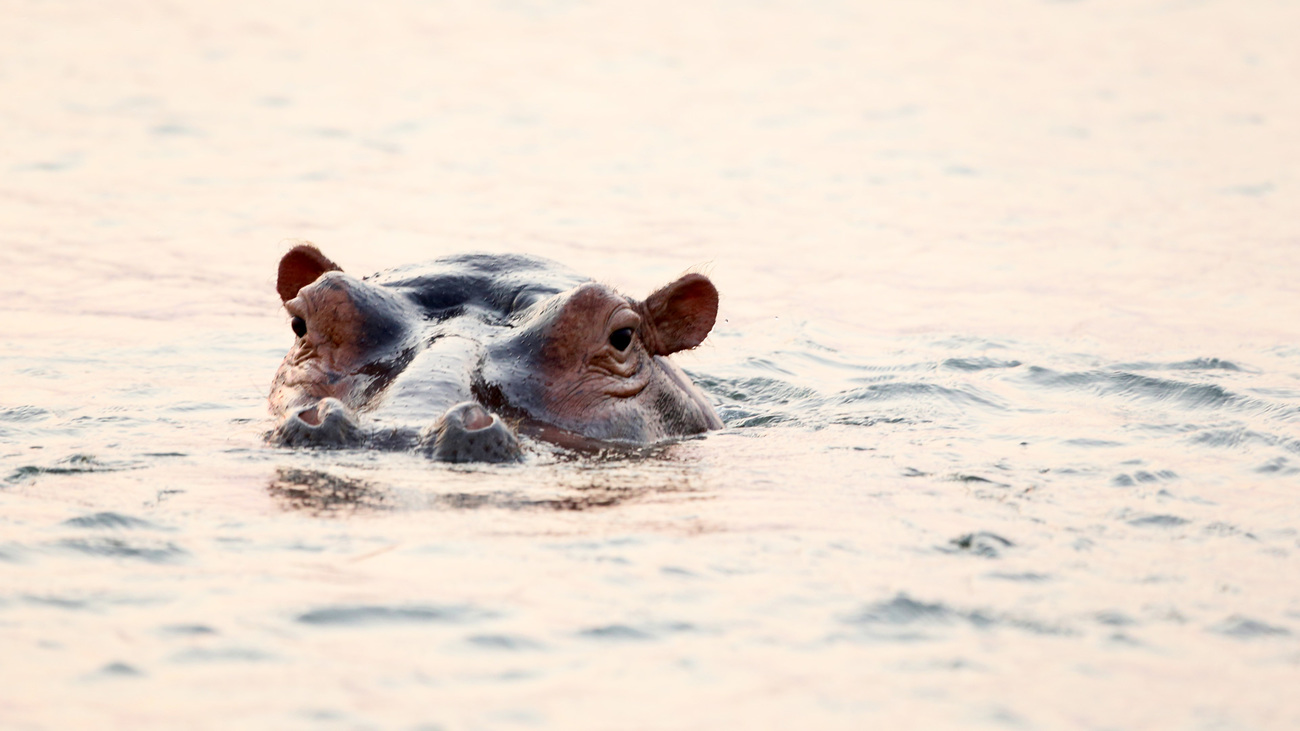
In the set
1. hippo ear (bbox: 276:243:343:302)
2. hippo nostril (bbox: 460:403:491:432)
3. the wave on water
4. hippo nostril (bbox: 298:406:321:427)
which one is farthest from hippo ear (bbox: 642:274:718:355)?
hippo nostril (bbox: 298:406:321:427)

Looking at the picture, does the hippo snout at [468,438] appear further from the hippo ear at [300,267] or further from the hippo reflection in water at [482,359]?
the hippo ear at [300,267]

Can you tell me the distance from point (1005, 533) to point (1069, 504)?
0.93 metres

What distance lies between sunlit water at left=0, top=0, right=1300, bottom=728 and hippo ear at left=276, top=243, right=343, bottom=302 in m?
0.89

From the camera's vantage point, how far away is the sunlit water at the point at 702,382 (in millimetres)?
5105

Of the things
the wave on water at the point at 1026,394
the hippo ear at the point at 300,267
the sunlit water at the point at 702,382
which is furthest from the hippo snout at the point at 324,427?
the wave on water at the point at 1026,394

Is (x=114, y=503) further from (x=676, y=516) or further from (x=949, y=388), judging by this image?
(x=949, y=388)

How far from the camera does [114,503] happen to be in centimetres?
661

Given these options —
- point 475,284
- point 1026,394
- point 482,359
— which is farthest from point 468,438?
point 1026,394

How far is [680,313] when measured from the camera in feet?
30.0

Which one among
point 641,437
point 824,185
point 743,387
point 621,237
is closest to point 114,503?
point 641,437

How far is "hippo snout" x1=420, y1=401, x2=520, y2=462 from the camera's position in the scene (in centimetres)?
676

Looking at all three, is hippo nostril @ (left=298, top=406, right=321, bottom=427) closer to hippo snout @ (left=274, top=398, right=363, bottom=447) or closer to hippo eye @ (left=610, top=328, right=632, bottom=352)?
hippo snout @ (left=274, top=398, right=363, bottom=447)

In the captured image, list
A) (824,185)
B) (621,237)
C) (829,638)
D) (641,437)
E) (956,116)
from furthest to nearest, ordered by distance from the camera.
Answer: (956,116) < (824,185) < (621,237) < (641,437) < (829,638)

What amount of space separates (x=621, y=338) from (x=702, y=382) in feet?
13.8
